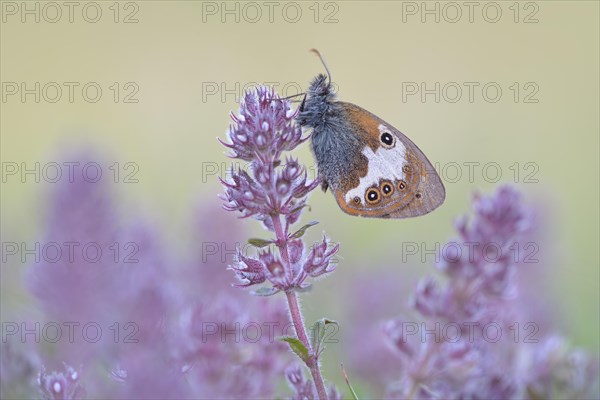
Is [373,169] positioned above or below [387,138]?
below

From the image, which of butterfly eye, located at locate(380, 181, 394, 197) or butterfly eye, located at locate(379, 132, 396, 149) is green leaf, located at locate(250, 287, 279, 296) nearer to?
butterfly eye, located at locate(380, 181, 394, 197)

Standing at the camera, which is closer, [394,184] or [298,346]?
[298,346]

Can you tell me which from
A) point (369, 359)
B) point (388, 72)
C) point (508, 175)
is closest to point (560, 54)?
point (388, 72)


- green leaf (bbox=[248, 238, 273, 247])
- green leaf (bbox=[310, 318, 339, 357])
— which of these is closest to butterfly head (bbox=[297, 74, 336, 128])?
green leaf (bbox=[248, 238, 273, 247])

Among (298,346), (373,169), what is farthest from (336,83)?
(298,346)

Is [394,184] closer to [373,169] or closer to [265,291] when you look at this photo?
[373,169]

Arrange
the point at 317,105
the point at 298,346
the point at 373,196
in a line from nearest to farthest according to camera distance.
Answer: the point at 298,346 → the point at 373,196 → the point at 317,105

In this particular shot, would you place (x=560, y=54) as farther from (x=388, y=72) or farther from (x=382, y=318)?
(x=382, y=318)
